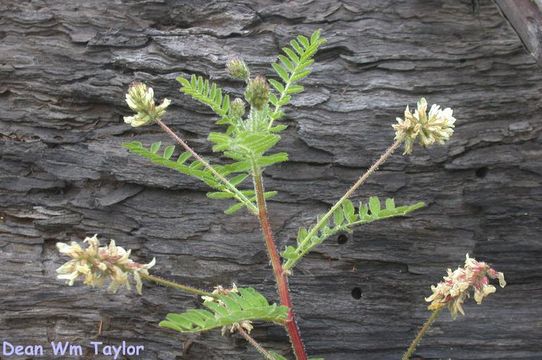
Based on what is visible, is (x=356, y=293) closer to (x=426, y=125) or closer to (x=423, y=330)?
(x=423, y=330)

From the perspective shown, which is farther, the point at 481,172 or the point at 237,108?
the point at 481,172

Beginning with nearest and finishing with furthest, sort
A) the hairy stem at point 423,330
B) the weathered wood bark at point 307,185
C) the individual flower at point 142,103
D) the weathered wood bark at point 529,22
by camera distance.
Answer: the individual flower at point 142,103
the hairy stem at point 423,330
the weathered wood bark at point 529,22
the weathered wood bark at point 307,185

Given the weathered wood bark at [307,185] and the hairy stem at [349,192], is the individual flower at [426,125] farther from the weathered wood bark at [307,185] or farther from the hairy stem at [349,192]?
the weathered wood bark at [307,185]

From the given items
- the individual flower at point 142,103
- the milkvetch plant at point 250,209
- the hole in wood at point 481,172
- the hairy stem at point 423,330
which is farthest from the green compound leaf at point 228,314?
the hole in wood at point 481,172

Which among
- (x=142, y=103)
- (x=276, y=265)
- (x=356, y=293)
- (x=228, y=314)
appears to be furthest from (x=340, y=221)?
(x=356, y=293)

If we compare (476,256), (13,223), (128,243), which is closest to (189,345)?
(128,243)

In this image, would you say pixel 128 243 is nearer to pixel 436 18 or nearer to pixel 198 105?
pixel 198 105
